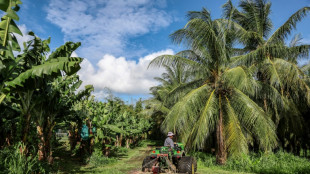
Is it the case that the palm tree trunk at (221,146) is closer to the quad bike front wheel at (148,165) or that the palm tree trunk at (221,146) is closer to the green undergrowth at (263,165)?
the green undergrowth at (263,165)

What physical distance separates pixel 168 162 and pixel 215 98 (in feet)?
14.6

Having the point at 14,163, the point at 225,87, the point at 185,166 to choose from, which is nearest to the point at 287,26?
the point at 225,87

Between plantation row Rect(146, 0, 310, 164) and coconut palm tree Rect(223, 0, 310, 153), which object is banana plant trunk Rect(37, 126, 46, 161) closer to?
plantation row Rect(146, 0, 310, 164)

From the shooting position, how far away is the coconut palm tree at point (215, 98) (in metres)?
9.27

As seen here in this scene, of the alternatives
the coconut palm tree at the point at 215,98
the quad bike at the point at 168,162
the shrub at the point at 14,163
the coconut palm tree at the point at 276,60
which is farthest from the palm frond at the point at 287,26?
the shrub at the point at 14,163

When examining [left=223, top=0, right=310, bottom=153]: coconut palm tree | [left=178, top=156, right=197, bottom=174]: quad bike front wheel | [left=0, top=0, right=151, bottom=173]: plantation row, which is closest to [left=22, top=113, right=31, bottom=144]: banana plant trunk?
[left=0, top=0, right=151, bottom=173]: plantation row

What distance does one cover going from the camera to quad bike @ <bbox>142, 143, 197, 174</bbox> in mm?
6996

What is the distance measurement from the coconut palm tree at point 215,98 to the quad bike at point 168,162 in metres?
1.95

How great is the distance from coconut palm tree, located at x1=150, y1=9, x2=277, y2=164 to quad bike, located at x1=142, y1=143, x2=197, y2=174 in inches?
76.9

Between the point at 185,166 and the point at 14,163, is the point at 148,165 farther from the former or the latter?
the point at 14,163

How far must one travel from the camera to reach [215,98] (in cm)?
1037

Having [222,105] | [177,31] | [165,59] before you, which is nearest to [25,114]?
[165,59]

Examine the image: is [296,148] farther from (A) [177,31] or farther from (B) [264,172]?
(A) [177,31]

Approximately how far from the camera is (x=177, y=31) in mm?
10781
